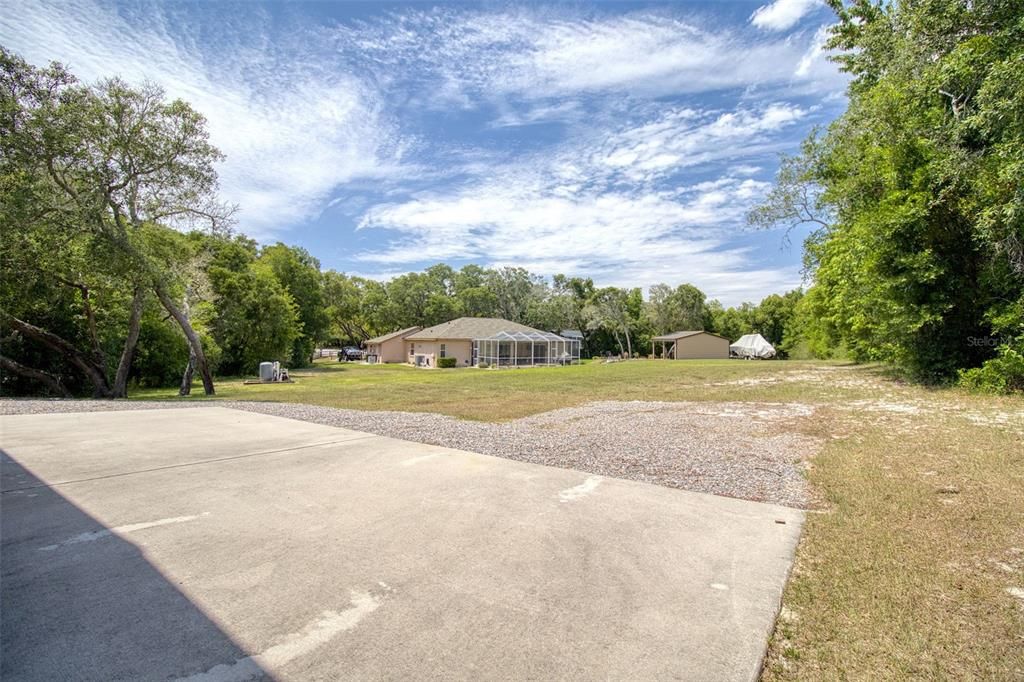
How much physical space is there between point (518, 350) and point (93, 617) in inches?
1312

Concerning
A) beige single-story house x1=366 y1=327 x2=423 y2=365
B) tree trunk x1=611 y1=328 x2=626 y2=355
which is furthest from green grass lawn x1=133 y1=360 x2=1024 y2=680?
tree trunk x1=611 y1=328 x2=626 y2=355

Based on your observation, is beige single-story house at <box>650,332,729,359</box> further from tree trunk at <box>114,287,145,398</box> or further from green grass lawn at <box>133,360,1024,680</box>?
tree trunk at <box>114,287,145,398</box>

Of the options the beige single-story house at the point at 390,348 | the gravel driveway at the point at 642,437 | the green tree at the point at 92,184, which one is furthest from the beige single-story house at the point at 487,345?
the gravel driveway at the point at 642,437

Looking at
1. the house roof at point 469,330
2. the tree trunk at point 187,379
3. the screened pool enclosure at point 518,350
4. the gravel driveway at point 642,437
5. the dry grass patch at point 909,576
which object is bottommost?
the dry grass patch at point 909,576

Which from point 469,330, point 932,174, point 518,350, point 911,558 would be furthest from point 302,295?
point 911,558

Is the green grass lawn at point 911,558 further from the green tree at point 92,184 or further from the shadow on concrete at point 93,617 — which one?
the green tree at point 92,184

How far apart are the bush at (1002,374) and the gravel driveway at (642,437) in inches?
Result: 178

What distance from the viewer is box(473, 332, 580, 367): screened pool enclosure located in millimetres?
34656

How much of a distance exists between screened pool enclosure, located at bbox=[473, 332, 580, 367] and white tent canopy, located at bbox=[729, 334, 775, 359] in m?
24.7

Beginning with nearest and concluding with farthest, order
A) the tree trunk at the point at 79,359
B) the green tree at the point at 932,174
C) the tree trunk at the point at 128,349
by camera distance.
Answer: the green tree at the point at 932,174 < the tree trunk at the point at 79,359 < the tree trunk at the point at 128,349

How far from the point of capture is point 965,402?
387 inches

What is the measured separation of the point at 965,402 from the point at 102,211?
71.1ft

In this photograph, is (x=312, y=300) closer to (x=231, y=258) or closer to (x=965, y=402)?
(x=231, y=258)

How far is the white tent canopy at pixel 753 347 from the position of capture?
4919 cm
